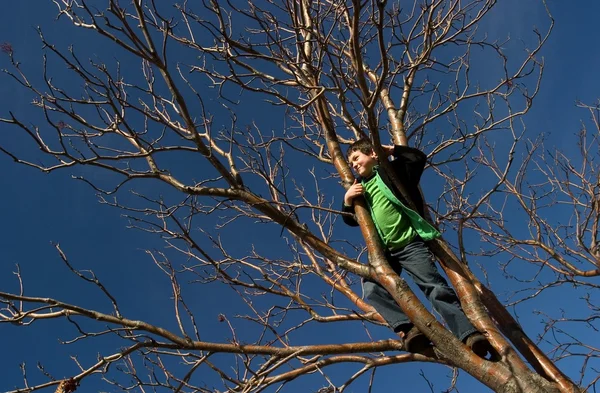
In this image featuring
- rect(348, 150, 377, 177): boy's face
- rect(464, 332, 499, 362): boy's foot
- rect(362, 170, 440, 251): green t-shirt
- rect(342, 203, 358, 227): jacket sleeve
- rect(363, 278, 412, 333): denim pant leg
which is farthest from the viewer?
rect(348, 150, 377, 177): boy's face

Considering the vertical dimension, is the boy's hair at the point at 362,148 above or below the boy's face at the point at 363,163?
above

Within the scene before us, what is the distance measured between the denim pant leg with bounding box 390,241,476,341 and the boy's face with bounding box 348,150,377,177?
0.60m

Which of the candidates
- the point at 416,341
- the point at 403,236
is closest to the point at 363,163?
the point at 403,236

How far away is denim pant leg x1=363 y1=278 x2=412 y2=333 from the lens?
2336mm

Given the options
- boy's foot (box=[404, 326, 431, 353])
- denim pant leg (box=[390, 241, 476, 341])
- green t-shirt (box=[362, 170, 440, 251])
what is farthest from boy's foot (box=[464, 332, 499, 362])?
green t-shirt (box=[362, 170, 440, 251])

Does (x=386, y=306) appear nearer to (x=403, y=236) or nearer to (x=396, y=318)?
(x=396, y=318)

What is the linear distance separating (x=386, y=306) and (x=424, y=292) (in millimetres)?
218

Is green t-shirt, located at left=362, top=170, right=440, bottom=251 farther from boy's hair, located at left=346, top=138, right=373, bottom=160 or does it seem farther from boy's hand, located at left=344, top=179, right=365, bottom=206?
boy's hair, located at left=346, top=138, right=373, bottom=160

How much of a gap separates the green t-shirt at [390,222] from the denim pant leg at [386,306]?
29cm

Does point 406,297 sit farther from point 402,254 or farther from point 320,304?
point 320,304

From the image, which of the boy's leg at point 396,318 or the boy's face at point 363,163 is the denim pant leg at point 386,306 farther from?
the boy's face at point 363,163

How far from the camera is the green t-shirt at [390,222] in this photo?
8.75 ft

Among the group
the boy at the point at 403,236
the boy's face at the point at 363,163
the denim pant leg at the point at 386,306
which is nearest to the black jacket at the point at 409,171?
the boy at the point at 403,236

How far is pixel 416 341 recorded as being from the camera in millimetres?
2197
